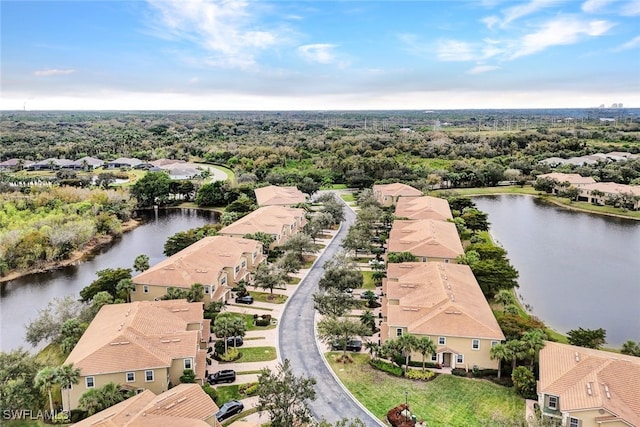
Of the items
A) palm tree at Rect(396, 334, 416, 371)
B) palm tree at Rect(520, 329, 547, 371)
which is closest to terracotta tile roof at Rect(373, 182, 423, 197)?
palm tree at Rect(520, 329, 547, 371)

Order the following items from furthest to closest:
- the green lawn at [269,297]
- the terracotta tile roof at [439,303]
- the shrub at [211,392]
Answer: the green lawn at [269,297], the terracotta tile roof at [439,303], the shrub at [211,392]

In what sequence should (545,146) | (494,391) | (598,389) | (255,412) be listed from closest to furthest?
(598,389) → (255,412) → (494,391) → (545,146)

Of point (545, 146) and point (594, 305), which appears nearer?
point (594, 305)

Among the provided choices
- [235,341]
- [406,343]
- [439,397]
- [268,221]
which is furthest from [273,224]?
[439,397]

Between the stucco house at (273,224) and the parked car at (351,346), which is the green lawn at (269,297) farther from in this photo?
the stucco house at (273,224)

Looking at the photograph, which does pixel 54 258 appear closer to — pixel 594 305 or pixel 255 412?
pixel 255 412

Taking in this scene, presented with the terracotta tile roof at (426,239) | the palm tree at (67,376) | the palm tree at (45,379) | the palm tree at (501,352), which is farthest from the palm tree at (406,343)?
the palm tree at (45,379)

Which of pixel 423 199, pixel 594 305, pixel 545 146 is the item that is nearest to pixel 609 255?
pixel 594 305
